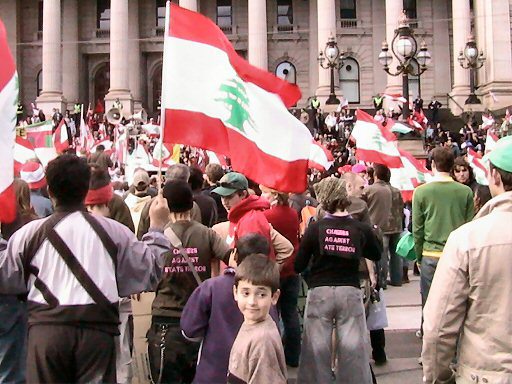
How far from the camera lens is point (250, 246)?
469 cm

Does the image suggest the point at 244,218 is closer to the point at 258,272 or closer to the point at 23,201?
the point at 258,272

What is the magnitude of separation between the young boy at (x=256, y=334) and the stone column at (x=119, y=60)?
38.6 m

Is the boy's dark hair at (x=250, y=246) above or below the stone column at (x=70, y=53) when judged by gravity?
below

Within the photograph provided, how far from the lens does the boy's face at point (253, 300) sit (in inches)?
164

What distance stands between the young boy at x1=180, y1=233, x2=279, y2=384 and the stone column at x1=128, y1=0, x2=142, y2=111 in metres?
39.9

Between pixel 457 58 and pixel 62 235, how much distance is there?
3926 centimetres

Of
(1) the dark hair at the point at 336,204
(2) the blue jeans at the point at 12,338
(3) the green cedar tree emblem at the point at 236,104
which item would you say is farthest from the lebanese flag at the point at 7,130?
(1) the dark hair at the point at 336,204

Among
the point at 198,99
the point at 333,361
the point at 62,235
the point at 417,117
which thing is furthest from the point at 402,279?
the point at 417,117

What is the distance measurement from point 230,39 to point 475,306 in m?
45.0

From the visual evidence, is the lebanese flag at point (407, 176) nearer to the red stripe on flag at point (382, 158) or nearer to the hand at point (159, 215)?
the red stripe on flag at point (382, 158)

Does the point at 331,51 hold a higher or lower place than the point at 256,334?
higher

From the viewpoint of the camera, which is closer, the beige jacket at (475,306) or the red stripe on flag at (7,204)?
the beige jacket at (475,306)

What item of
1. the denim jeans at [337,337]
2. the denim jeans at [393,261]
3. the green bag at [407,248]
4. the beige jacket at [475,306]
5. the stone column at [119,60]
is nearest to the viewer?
the beige jacket at [475,306]

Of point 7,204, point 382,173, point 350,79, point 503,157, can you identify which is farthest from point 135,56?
point 503,157
